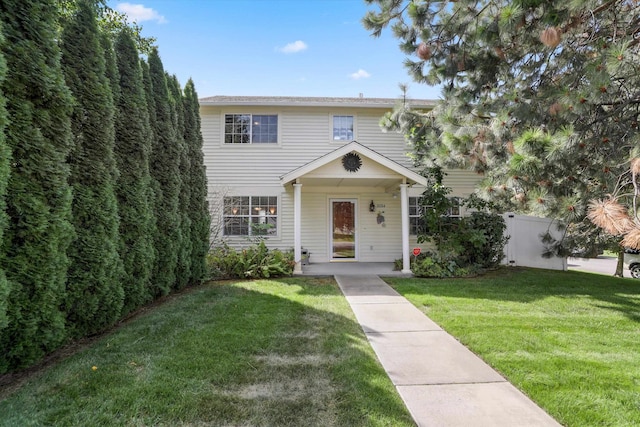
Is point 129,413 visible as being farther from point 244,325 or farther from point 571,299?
point 571,299

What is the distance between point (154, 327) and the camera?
13.8 ft

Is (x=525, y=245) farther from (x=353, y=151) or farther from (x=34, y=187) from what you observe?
(x=34, y=187)

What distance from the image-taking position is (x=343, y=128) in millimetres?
10781

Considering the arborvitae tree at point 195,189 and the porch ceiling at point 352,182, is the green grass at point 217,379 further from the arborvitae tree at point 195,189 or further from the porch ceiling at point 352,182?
the porch ceiling at point 352,182

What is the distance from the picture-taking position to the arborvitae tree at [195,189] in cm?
711

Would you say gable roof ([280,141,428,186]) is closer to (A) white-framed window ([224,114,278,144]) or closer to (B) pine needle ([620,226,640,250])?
(A) white-framed window ([224,114,278,144])

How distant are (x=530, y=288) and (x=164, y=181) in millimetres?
8407

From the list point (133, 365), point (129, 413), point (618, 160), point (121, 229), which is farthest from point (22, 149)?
point (618, 160)

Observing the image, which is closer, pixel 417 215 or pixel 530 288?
pixel 530 288

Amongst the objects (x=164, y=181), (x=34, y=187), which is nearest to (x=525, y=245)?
(x=164, y=181)

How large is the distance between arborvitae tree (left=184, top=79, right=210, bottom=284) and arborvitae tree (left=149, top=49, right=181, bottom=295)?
920 mm

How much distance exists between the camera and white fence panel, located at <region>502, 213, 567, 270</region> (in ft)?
34.1

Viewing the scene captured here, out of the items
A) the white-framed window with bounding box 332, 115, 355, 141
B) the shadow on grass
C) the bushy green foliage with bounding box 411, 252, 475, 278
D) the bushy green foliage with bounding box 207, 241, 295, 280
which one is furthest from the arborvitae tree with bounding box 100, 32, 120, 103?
the bushy green foliage with bounding box 411, 252, 475, 278

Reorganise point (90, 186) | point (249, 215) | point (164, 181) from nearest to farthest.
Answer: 1. point (90, 186)
2. point (164, 181)
3. point (249, 215)
